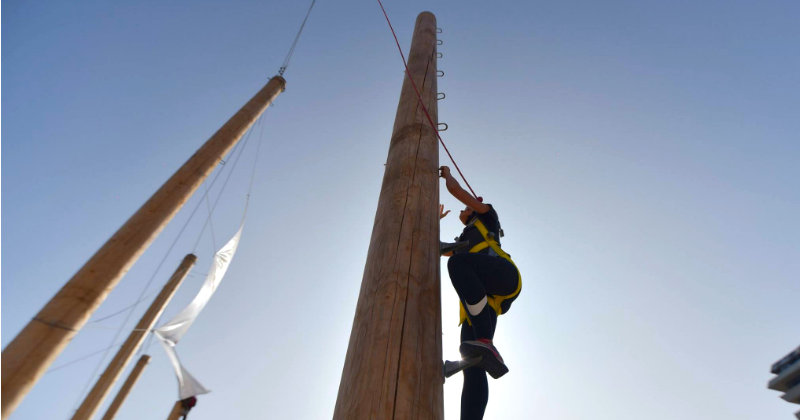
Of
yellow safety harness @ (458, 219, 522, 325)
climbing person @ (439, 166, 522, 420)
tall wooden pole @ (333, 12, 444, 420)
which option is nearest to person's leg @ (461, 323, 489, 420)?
climbing person @ (439, 166, 522, 420)

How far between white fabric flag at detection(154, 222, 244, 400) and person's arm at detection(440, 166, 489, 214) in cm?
1009

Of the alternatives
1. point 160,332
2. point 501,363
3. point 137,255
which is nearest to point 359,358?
point 501,363

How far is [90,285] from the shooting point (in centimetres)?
310

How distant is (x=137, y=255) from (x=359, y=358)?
10.4 feet

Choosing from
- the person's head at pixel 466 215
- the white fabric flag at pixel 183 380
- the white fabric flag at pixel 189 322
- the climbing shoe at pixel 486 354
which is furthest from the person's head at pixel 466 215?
the white fabric flag at pixel 189 322

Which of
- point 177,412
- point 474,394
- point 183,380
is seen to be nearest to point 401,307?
point 474,394

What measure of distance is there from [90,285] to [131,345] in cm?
725

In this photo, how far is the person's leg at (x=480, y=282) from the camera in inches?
75.4

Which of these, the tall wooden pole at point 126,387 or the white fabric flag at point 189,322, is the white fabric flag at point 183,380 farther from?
the tall wooden pole at point 126,387

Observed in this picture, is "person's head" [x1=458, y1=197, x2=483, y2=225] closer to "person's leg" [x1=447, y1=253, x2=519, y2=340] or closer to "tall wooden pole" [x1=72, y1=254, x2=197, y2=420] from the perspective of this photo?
"person's leg" [x1=447, y1=253, x2=519, y2=340]

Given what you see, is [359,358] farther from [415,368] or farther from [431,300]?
[431,300]

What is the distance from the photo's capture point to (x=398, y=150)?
2354mm

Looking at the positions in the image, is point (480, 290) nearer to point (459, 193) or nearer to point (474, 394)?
point (474, 394)

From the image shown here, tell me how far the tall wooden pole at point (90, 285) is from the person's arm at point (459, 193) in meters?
2.54
